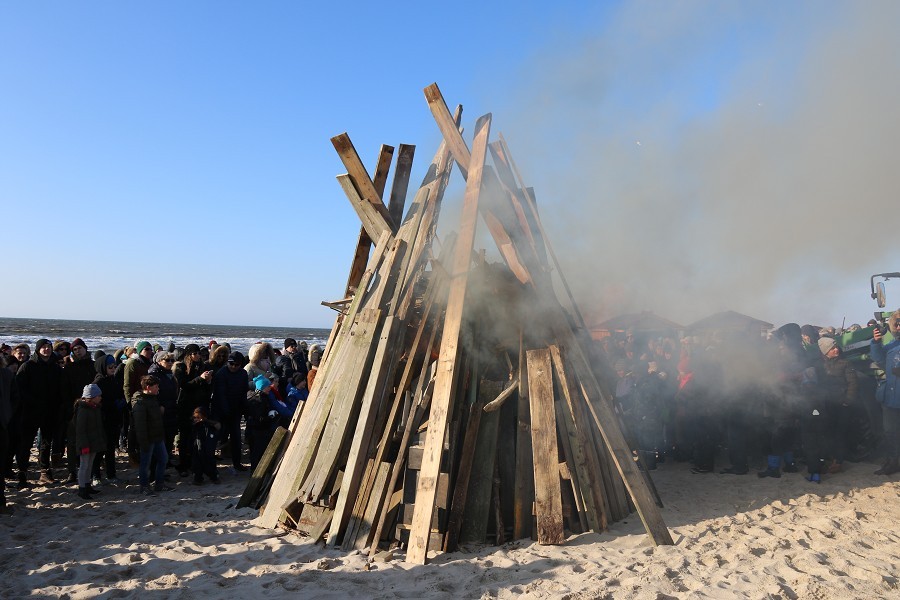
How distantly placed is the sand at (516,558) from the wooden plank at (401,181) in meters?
4.45

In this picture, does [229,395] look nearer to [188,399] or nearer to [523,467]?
[188,399]

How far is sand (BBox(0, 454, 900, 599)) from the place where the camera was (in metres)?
4.66

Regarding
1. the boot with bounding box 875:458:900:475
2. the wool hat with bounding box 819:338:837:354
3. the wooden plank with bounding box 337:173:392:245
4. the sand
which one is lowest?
the sand

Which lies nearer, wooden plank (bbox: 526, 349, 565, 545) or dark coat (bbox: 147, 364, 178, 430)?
wooden plank (bbox: 526, 349, 565, 545)

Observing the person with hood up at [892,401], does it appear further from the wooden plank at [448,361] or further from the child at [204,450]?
the child at [204,450]

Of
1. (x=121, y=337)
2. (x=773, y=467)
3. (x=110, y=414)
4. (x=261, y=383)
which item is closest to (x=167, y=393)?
(x=110, y=414)

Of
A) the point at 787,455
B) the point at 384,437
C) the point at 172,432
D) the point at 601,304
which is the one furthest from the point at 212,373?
the point at 787,455

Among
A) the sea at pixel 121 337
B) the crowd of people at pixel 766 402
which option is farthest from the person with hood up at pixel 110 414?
the sea at pixel 121 337

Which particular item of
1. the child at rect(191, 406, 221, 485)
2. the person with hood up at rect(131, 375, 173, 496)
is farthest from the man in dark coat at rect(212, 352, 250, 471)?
Result: the person with hood up at rect(131, 375, 173, 496)

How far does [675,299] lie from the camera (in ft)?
33.7

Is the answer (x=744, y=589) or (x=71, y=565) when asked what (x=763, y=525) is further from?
(x=71, y=565)

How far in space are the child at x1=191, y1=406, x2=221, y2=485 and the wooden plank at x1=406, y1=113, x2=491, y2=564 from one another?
4.48 meters

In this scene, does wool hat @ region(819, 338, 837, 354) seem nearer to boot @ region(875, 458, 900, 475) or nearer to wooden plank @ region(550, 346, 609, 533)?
boot @ region(875, 458, 900, 475)

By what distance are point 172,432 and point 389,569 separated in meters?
5.28
